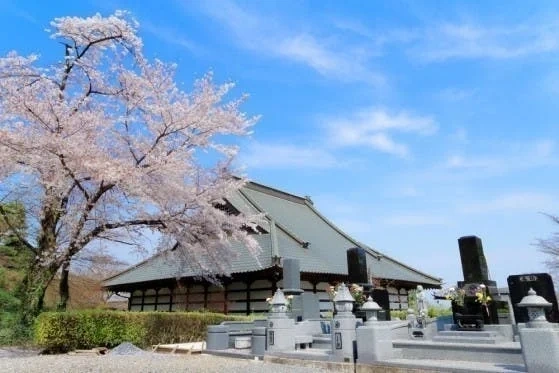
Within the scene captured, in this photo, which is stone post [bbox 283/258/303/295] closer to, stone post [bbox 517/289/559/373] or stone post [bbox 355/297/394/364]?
stone post [bbox 355/297/394/364]

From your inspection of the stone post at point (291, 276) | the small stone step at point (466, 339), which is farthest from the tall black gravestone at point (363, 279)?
the small stone step at point (466, 339)

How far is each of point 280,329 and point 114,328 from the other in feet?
19.2

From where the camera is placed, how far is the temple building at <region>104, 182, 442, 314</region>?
53.9 feet

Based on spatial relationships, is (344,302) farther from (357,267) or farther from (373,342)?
(357,267)

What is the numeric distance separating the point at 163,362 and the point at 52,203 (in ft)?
22.0

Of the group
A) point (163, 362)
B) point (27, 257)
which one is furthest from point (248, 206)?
point (163, 362)

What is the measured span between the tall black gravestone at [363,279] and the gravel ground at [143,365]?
3484mm

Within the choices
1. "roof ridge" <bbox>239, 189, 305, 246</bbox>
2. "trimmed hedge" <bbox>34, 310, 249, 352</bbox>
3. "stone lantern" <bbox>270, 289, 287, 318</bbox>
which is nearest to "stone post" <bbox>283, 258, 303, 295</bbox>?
"stone lantern" <bbox>270, 289, 287, 318</bbox>

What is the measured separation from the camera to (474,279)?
9555 mm

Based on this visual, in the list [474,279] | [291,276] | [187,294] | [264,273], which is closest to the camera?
[474,279]

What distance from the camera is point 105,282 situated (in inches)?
846

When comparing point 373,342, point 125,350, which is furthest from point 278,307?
point 125,350

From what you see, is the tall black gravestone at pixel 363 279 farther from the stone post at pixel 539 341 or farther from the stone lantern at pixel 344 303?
the stone post at pixel 539 341

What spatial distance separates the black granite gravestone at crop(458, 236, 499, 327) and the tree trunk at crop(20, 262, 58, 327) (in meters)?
12.0
